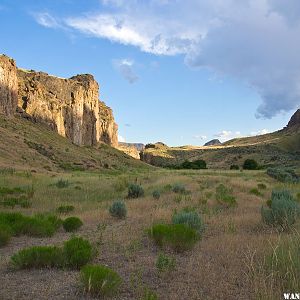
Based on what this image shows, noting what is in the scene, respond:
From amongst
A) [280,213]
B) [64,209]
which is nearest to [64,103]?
[64,209]

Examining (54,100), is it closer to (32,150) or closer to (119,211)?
(32,150)

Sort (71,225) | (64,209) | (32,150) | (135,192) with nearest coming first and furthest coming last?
(71,225) < (64,209) < (135,192) < (32,150)

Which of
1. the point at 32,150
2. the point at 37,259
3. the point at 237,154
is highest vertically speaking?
the point at 237,154

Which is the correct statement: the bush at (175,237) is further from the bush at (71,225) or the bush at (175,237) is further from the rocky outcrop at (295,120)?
the rocky outcrop at (295,120)

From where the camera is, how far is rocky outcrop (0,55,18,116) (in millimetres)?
91688

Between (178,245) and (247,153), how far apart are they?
120 metres

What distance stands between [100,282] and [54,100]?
115 meters

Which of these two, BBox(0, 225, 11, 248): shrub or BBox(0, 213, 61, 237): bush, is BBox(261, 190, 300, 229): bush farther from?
BBox(0, 225, 11, 248): shrub

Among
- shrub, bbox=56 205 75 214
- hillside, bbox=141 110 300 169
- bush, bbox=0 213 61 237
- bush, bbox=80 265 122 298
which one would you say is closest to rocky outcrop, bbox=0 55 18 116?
hillside, bbox=141 110 300 169

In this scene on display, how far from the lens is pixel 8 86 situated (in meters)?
95.4

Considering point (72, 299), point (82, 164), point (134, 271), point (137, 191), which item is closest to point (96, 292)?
point (72, 299)

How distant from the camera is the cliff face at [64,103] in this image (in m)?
106

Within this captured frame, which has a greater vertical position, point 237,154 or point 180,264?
point 237,154

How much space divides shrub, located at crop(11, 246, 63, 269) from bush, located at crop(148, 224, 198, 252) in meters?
2.16
